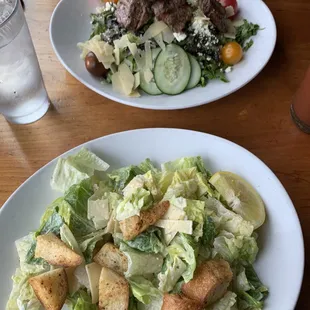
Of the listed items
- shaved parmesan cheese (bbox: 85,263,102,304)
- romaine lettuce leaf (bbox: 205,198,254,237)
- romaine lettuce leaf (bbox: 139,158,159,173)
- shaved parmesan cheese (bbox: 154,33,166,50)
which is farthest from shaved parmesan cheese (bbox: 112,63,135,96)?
shaved parmesan cheese (bbox: 85,263,102,304)

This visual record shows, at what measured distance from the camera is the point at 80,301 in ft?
3.23

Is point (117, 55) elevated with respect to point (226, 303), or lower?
elevated

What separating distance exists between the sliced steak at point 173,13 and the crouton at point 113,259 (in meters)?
0.85

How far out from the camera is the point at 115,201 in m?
1.11

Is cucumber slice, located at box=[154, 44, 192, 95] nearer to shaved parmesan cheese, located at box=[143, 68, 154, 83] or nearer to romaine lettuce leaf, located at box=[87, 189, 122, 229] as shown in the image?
shaved parmesan cheese, located at box=[143, 68, 154, 83]

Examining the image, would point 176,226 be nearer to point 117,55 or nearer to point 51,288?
point 51,288

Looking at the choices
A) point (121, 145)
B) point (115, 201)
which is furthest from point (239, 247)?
point (121, 145)

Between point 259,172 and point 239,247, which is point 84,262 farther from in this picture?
point 259,172

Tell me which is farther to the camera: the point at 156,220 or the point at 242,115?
the point at 242,115

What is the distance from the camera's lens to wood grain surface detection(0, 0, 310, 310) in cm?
132

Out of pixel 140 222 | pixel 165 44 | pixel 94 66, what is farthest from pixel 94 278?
pixel 165 44

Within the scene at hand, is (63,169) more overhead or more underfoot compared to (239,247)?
more overhead

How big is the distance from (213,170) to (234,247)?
260 millimetres

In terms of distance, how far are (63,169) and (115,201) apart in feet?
0.60
